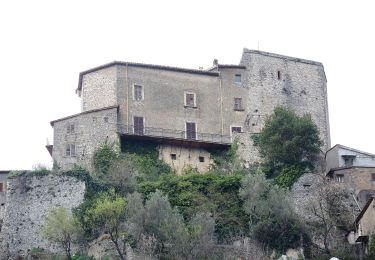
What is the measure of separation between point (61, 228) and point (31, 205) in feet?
16.9

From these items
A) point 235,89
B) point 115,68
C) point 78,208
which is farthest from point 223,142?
point 78,208

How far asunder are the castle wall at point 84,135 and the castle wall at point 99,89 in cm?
205

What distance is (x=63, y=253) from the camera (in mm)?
49062

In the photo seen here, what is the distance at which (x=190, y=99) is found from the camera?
203ft

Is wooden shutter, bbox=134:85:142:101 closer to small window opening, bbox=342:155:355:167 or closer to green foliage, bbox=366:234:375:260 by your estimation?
small window opening, bbox=342:155:355:167

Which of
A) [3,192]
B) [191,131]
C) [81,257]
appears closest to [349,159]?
[191,131]

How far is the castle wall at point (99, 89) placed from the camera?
198ft

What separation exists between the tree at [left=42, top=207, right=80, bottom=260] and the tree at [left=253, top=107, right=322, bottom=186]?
13.8 m

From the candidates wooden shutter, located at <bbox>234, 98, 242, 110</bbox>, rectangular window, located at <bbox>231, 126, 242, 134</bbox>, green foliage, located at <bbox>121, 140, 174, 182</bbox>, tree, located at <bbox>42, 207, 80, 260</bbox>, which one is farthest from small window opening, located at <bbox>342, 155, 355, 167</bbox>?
tree, located at <bbox>42, 207, 80, 260</bbox>

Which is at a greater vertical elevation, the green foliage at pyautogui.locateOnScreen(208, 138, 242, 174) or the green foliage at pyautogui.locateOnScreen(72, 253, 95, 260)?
the green foliage at pyautogui.locateOnScreen(208, 138, 242, 174)

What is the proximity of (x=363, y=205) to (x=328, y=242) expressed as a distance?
4.87 meters

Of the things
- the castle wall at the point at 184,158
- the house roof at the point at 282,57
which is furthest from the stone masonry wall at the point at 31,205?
the house roof at the point at 282,57

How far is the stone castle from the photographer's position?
2287 inches

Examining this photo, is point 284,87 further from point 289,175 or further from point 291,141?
point 289,175
